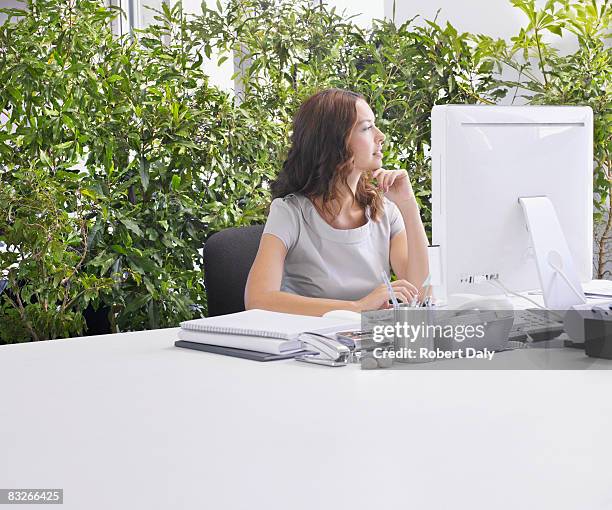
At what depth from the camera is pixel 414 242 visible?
2314mm

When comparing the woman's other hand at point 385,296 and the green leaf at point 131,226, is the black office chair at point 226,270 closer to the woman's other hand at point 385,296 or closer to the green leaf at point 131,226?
the woman's other hand at point 385,296

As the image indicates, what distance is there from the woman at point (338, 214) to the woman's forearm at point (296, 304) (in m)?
0.10

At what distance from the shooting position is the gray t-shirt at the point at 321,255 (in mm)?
2176

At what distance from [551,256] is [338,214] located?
755 millimetres

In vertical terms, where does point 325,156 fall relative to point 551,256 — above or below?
above

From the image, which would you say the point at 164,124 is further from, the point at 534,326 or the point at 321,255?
the point at 534,326

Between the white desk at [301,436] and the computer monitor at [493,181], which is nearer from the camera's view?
the white desk at [301,436]

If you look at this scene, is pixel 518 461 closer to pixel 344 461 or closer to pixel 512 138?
pixel 344 461

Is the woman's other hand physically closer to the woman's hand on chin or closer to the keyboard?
the keyboard

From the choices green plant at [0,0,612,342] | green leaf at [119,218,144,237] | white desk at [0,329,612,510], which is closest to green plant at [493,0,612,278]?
green plant at [0,0,612,342]

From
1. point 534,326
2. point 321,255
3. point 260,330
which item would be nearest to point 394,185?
point 321,255

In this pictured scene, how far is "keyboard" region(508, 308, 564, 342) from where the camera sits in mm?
1515

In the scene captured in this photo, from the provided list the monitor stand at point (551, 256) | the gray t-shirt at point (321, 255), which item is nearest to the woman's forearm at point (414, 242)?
the gray t-shirt at point (321, 255)

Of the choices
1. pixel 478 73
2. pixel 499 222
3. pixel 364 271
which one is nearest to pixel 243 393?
pixel 499 222
